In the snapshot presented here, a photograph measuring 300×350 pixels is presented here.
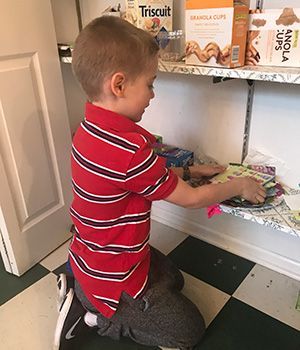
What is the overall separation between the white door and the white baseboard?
1.65ft

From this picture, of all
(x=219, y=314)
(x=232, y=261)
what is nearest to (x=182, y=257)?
(x=232, y=261)

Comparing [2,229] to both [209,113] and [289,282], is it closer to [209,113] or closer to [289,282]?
[209,113]

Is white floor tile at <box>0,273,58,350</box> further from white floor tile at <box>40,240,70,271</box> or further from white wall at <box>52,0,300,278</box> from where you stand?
white wall at <box>52,0,300,278</box>

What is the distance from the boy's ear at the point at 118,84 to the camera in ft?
2.52

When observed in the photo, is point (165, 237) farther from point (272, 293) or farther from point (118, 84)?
point (118, 84)

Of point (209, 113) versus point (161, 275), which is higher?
point (209, 113)

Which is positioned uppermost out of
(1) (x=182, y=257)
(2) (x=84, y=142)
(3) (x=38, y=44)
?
(3) (x=38, y=44)

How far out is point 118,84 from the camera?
0.78 meters

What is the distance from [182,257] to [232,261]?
190mm

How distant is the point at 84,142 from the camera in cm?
83

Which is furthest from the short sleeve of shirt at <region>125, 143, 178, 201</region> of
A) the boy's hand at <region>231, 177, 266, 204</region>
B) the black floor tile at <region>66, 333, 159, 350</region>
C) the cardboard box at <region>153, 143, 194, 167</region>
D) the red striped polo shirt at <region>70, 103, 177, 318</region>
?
the black floor tile at <region>66, 333, 159, 350</region>

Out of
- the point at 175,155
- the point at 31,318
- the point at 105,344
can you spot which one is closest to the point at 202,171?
the point at 175,155

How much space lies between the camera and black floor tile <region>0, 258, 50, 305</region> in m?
1.27

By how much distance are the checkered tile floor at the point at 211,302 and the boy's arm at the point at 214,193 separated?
374mm
